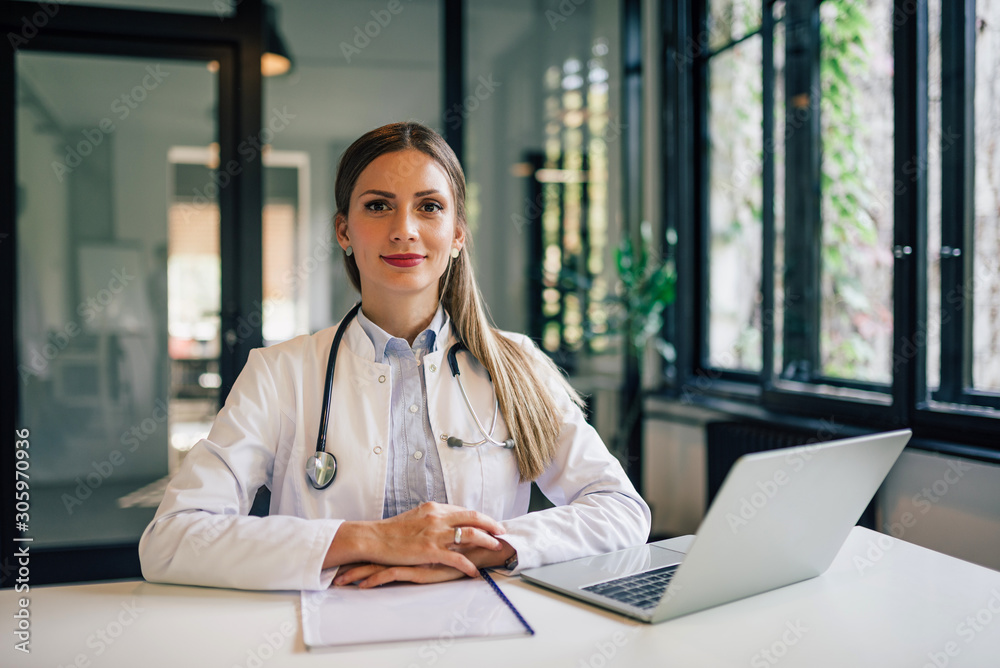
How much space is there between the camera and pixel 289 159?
145 inches

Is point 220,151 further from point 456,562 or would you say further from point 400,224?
point 456,562

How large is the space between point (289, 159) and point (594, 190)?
1621 mm

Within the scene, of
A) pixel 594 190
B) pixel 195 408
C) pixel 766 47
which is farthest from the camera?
pixel 594 190

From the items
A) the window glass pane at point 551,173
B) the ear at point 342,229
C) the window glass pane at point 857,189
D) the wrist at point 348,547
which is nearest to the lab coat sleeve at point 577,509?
the wrist at point 348,547

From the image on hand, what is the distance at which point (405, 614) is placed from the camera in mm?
979

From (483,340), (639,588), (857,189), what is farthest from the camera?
(857,189)

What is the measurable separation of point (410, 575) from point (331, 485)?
308 mm

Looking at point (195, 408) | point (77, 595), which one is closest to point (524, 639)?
point (77, 595)

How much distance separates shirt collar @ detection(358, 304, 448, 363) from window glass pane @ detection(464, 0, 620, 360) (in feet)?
7.85

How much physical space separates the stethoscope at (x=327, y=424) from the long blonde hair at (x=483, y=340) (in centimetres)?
3

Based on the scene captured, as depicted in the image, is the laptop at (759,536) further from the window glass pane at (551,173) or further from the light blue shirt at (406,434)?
the window glass pane at (551,173)

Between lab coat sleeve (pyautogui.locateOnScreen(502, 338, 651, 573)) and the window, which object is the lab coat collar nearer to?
lab coat sleeve (pyautogui.locateOnScreen(502, 338, 651, 573))

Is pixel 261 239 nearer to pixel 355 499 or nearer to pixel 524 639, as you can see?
pixel 355 499

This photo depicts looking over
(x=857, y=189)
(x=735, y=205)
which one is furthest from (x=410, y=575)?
(x=735, y=205)
